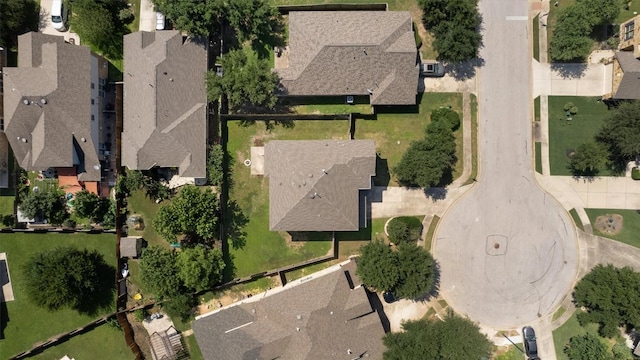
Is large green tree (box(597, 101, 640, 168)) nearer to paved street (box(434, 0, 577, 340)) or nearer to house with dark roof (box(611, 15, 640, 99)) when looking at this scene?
house with dark roof (box(611, 15, 640, 99))

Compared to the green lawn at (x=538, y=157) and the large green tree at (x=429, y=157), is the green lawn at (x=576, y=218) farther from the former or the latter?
the large green tree at (x=429, y=157)

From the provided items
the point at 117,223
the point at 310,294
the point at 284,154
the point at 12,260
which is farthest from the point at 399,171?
the point at 12,260

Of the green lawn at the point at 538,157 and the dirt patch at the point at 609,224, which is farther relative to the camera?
the dirt patch at the point at 609,224

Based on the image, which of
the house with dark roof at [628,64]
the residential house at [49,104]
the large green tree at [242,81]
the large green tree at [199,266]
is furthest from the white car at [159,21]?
the house with dark roof at [628,64]

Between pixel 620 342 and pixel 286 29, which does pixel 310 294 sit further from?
pixel 620 342

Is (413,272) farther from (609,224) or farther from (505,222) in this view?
(609,224)
